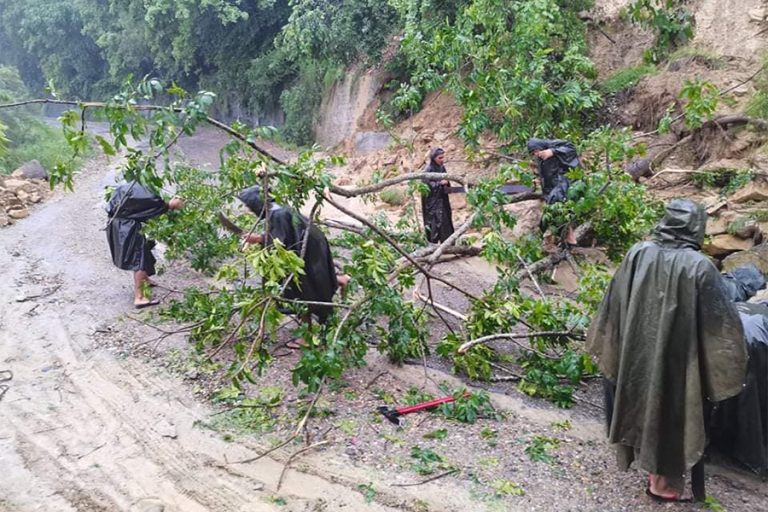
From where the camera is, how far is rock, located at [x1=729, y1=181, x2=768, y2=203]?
22.5ft

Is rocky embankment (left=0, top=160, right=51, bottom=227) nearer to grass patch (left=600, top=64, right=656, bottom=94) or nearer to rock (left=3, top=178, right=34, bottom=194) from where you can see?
rock (left=3, top=178, right=34, bottom=194)

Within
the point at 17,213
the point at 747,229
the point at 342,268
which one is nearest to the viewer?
the point at 342,268

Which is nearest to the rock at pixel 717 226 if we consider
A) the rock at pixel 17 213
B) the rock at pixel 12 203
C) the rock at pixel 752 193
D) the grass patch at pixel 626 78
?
the rock at pixel 752 193

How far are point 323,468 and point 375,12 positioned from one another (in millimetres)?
12593

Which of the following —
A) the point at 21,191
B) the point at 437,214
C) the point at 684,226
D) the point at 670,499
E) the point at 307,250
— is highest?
the point at 684,226

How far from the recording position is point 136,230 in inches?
225

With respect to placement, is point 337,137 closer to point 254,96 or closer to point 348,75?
point 348,75

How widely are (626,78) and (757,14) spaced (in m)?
1.95

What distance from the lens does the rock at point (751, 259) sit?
5766 millimetres

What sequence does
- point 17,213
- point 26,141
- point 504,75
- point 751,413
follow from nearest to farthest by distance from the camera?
point 751,413 → point 504,75 → point 17,213 → point 26,141

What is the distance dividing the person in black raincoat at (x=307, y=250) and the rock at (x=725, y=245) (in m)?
4.16

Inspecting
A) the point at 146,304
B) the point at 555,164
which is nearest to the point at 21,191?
the point at 146,304

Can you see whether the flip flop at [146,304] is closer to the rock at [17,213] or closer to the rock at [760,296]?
the rock at [760,296]

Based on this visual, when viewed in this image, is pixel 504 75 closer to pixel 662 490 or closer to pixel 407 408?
pixel 407 408
